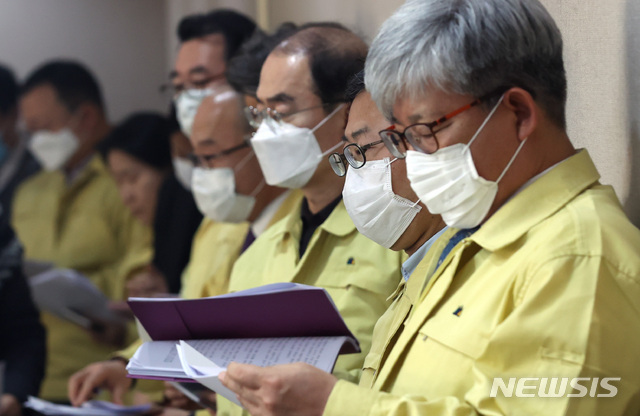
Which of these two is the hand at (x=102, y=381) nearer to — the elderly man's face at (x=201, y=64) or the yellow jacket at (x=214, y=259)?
the yellow jacket at (x=214, y=259)

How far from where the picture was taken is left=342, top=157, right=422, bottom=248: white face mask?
1622 millimetres

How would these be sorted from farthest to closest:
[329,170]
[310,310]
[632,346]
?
[329,170] < [310,310] < [632,346]

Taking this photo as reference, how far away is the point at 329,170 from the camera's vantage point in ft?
7.11

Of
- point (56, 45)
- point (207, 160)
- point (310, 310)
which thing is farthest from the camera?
point (56, 45)

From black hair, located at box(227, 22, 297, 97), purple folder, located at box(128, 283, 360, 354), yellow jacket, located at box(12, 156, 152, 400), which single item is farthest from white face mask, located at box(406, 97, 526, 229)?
yellow jacket, located at box(12, 156, 152, 400)

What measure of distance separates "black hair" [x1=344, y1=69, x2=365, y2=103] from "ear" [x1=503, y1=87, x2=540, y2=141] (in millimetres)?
418

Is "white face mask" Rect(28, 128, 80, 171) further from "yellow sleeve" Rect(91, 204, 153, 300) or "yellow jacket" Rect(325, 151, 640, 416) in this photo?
"yellow jacket" Rect(325, 151, 640, 416)

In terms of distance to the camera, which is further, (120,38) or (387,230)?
(120,38)

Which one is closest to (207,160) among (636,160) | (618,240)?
(636,160)

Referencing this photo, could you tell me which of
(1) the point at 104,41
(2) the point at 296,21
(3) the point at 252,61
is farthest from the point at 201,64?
(1) the point at 104,41

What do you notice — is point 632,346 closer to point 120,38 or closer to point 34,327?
point 34,327

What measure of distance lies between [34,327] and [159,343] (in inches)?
55.6

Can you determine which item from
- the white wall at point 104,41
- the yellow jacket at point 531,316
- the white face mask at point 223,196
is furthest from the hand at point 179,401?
the white wall at point 104,41

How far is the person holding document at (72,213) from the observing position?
160 inches
